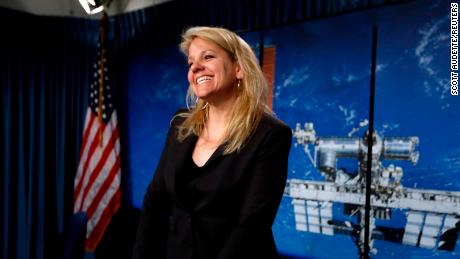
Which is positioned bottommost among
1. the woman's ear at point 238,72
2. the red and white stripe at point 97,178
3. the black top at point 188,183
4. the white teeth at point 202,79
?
the red and white stripe at point 97,178

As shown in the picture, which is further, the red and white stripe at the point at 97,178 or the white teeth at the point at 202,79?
→ the red and white stripe at the point at 97,178

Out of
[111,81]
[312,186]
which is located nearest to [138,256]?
[312,186]

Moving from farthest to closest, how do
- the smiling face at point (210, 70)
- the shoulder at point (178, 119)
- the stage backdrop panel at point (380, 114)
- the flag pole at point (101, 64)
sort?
1. the flag pole at point (101, 64)
2. the stage backdrop panel at point (380, 114)
3. the shoulder at point (178, 119)
4. the smiling face at point (210, 70)

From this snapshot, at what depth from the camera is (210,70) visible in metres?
1.21

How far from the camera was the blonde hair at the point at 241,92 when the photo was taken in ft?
3.84

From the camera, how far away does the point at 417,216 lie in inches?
77.1

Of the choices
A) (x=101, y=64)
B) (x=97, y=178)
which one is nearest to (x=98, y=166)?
(x=97, y=178)

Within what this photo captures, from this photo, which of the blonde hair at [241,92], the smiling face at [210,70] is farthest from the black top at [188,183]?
the smiling face at [210,70]

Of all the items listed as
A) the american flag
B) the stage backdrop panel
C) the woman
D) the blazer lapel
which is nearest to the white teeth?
the woman

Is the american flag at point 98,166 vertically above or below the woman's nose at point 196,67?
below

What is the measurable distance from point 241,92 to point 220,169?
0.87ft

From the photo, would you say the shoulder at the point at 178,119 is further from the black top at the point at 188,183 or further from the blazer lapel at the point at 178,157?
the black top at the point at 188,183

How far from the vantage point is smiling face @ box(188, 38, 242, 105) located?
1.21 m

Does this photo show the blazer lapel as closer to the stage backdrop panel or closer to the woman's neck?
the woman's neck
